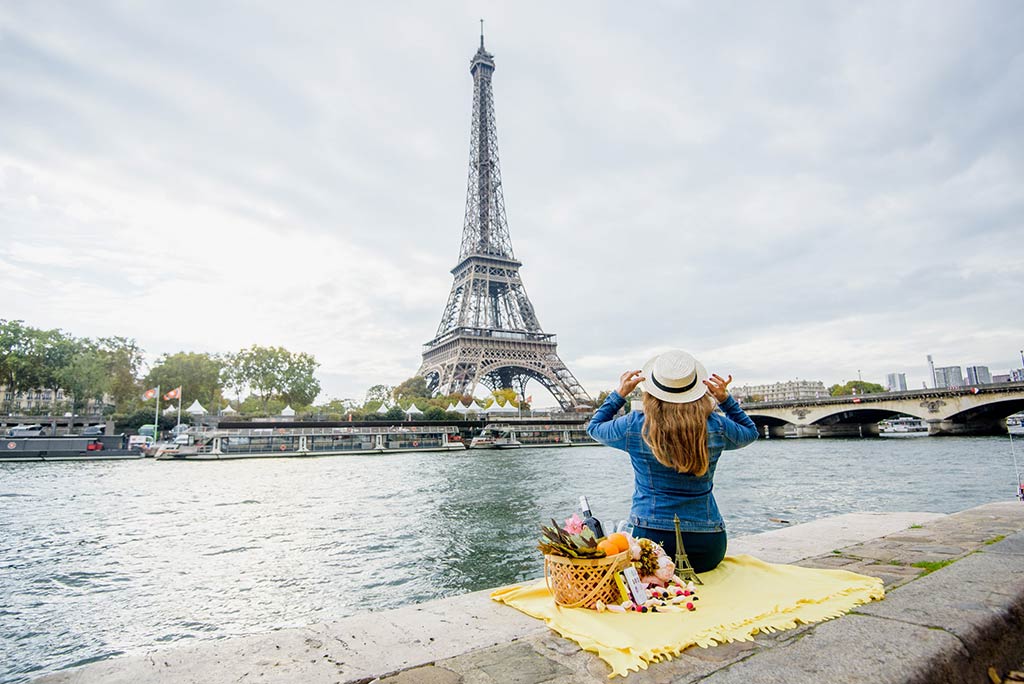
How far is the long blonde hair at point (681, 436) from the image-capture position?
3.50 m

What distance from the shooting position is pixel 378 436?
56719 millimetres

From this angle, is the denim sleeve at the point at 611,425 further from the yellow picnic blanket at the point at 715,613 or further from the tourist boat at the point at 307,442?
the tourist boat at the point at 307,442

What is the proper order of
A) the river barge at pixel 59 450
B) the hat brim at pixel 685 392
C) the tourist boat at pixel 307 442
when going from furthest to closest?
the tourist boat at pixel 307 442 → the river barge at pixel 59 450 → the hat brim at pixel 685 392

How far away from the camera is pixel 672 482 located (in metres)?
3.72

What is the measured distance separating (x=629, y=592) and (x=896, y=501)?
15763mm

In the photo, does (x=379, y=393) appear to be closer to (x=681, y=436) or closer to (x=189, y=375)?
(x=189, y=375)

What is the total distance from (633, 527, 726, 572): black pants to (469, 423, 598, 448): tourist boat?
5532cm

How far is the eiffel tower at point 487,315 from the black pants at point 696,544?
54796 mm

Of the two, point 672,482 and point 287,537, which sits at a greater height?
point 672,482

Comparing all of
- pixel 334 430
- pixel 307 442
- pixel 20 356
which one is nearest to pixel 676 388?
pixel 307 442

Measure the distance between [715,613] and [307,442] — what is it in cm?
5626

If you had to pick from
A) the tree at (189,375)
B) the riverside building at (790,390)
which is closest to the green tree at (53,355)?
the tree at (189,375)

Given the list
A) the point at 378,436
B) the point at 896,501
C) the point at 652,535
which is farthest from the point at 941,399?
the point at 652,535

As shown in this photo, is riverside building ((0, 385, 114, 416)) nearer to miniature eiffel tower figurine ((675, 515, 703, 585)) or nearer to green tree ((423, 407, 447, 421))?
green tree ((423, 407, 447, 421))
